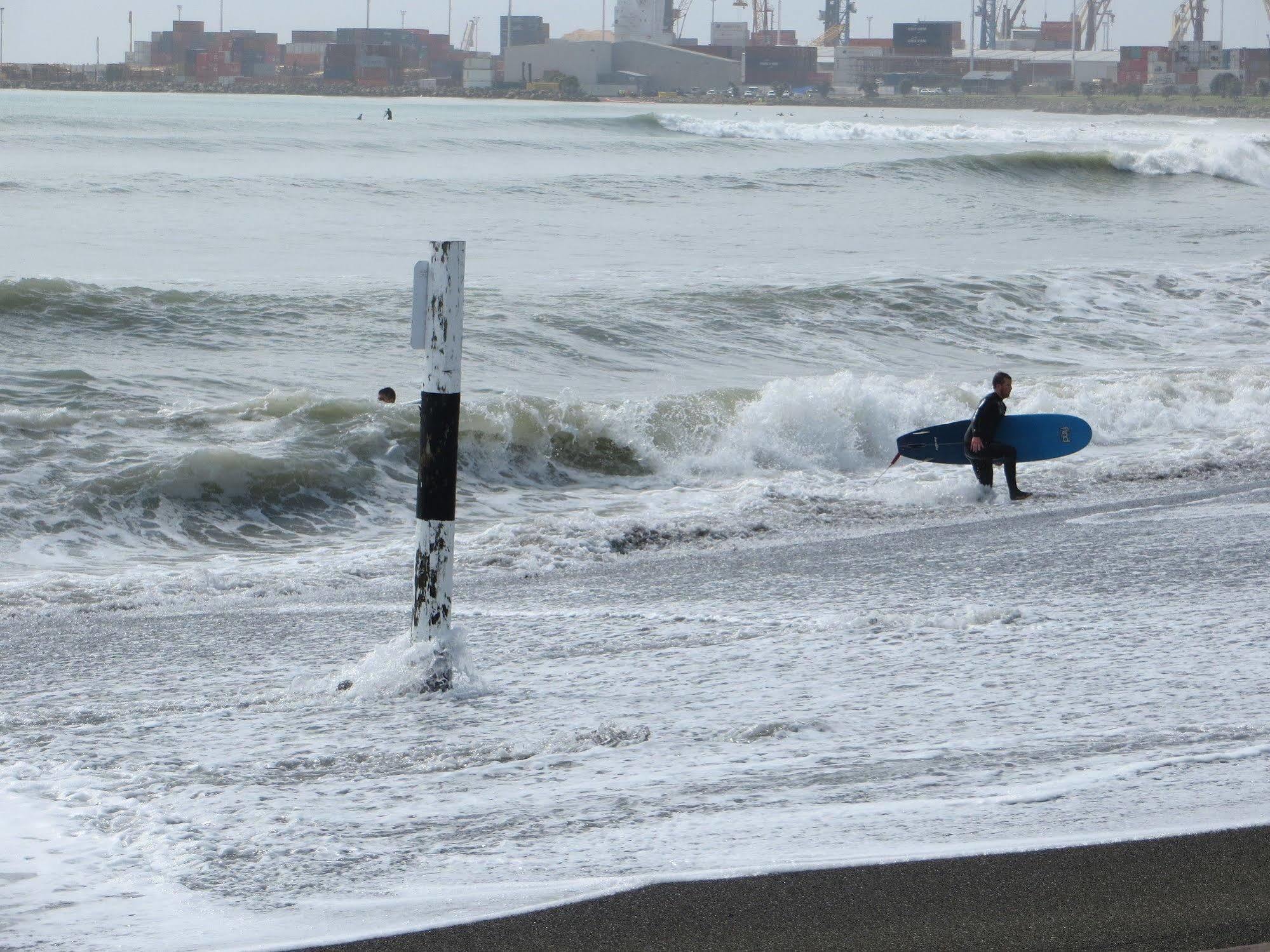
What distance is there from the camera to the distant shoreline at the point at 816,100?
12756cm

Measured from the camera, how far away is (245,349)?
15.5 m

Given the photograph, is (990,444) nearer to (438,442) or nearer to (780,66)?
(438,442)

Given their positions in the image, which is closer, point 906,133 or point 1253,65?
point 906,133

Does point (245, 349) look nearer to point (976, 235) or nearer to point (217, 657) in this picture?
point (217, 657)

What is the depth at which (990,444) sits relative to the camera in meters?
9.73

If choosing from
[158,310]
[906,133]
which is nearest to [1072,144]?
[906,133]

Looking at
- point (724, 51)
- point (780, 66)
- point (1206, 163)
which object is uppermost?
point (724, 51)

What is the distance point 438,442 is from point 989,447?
20.2ft

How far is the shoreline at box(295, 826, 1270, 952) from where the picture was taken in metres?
2.75

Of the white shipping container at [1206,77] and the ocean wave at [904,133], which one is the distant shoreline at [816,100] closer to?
the white shipping container at [1206,77]

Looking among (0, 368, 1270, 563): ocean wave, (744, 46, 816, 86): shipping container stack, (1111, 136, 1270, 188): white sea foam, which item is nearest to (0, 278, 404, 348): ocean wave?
(0, 368, 1270, 563): ocean wave

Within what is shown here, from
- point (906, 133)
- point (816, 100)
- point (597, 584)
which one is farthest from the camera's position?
point (816, 100)

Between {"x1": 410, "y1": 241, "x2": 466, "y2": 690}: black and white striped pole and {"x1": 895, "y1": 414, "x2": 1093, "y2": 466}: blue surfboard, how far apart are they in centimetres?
642

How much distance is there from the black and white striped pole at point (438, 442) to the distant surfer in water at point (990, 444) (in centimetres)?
589
